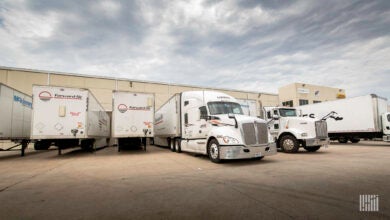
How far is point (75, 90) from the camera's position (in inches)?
432

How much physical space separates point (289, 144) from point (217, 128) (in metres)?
5.63

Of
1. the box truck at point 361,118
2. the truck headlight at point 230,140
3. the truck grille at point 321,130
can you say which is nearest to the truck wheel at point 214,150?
the truck headlight at point 230,140

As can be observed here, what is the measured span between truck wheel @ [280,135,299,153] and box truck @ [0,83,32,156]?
15093 millimetres

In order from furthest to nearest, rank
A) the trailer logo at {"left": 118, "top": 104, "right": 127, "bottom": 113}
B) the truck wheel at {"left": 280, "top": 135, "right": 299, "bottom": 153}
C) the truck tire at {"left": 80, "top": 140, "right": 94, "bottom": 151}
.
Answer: the truck tire at {"left": 80, "top": 140, "right": 94, "bottom": 151}, the trailer logo at {"left": 118, "top": 104, "right": 127, "bottom": 113}, the truck wheel at {"left": 280, "top": 135, "right": 299, "bottom": 153}

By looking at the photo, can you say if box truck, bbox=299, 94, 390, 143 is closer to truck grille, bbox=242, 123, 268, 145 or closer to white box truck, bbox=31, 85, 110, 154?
truck grille, bbox=242, 123, 268, 145

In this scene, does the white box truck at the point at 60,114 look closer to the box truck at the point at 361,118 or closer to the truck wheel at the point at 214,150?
the truck wheel at the point at 214,150

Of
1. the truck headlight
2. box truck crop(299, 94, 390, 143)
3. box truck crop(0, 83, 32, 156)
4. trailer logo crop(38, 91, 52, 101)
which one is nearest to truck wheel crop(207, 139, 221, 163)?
the truck headlight

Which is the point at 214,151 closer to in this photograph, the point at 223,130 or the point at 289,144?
the point at 223,130

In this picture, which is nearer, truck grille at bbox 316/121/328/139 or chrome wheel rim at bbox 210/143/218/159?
chrome wheel rim at bbox 210/143/218/159

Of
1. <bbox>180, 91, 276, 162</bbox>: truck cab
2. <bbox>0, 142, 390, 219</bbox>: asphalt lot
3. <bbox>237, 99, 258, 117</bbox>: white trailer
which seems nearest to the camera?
<bbox>0, 142, 390, 219</bbox>: asphalt lot

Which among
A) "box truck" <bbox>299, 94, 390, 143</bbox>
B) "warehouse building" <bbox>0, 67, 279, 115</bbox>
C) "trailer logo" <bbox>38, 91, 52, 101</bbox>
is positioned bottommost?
"box truck" <bbox>299, 94, 390, 143</bbox>

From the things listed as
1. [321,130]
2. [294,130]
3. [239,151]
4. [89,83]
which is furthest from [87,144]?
[321,130]

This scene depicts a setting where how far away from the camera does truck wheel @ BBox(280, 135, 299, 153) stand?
11.4m

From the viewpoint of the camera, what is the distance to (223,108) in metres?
9.45
